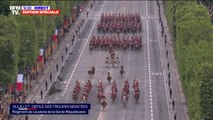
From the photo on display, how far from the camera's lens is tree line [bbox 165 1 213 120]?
267ft

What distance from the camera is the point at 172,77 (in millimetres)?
119000

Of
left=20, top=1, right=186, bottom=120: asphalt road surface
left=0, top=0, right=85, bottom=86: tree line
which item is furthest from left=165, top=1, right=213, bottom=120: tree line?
left=0, top=0, right=85, bottom=86: tree line

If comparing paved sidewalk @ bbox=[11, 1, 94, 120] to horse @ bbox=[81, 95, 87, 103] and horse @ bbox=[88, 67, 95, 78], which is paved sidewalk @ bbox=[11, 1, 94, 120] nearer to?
horse @ bbox=[88, 67, 95, 78]

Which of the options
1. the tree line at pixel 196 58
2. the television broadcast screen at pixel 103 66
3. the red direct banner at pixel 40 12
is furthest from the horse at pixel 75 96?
the red direct banner at pixel 40 12

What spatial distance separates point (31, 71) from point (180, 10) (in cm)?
2949

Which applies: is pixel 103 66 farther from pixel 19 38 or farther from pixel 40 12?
pixel 19 38

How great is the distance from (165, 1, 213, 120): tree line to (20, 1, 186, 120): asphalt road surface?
561 cm

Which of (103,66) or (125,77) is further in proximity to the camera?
(103,66)

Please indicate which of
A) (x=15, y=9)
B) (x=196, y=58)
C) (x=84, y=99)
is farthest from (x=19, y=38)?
(x=196, y=58)

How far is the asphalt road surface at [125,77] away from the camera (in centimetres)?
9688

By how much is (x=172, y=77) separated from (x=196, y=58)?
2440 centimetres

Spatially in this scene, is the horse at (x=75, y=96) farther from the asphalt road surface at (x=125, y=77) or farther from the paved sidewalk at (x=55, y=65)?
the paved sidewalk at (x=55, y=65)

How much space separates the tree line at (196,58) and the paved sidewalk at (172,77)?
113 inches

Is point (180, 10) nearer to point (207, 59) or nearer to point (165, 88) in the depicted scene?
point (165, 88)
